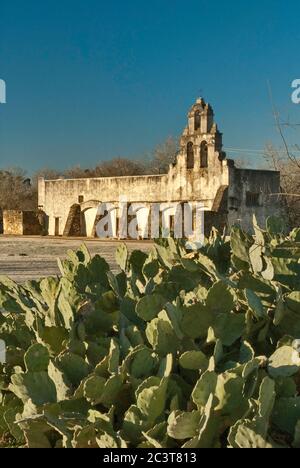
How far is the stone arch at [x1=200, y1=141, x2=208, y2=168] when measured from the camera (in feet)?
97.2

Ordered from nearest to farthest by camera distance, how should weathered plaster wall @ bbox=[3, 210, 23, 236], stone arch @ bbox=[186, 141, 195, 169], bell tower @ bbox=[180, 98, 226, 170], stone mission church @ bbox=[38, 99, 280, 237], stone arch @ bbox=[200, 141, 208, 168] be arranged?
stone mission church @ bbox=[38, 99, 280, 237], bell tower @ bbox=[180, 98, 226, 170], stone arch @ bbox=[200, 141, 208, 168], stone arch @ bbox=[186, 141, 195, 169], weathered plaster wall @ bbox=[3, 210, 23, 236]

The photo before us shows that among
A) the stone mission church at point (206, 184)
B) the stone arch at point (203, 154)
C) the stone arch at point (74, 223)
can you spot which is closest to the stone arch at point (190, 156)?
the stone mission church at point (206, 184)

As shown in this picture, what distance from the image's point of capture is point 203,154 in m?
29.9

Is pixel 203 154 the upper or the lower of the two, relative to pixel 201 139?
lower

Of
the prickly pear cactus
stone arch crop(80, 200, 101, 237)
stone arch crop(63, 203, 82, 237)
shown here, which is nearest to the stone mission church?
stone arch crop(80, 200, 101, 237)


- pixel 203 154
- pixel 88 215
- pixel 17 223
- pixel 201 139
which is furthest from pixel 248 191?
pixel 17 223

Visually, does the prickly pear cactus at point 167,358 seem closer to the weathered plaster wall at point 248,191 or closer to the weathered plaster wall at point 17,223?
the weathered plaster wall at point 248,191

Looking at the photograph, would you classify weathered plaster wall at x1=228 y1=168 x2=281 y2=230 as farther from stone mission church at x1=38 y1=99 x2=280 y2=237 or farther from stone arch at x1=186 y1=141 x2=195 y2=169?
stone arch at x1=186 y1=141 x2=195 y2=169

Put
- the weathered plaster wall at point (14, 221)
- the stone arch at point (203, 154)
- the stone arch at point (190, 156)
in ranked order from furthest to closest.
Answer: the weathered plaster wall at point (14, 221)
the stone arch at point (190, 156)
the stone arch at point (203, 154)

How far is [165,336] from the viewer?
1985mm

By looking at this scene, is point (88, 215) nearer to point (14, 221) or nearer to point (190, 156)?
point (14, 221)

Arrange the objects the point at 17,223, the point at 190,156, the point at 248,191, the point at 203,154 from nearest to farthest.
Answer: the point at 248,191 < the point at 203,154 < the point at 190,156 < the point at 17,223

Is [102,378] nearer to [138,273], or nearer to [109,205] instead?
[138,273]

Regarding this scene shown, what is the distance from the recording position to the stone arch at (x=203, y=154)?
29625 mm
